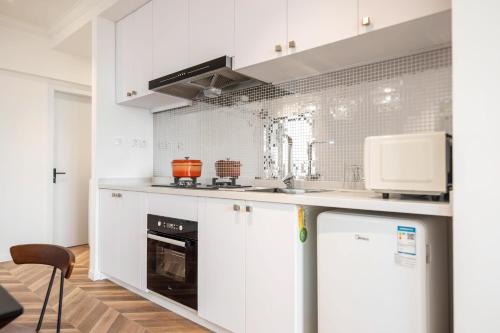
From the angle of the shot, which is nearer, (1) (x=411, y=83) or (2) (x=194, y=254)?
(1) (x=411, y=83)

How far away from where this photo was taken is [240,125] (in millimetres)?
2689

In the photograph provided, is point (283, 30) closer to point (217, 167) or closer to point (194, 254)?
point (217, 167)

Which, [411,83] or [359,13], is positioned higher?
[359,13]

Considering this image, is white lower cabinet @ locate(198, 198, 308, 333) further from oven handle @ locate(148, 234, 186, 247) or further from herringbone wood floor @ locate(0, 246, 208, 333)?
herringbone wood floor @ locate(0, 246, 208, 333)

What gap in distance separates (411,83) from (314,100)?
0.61 m

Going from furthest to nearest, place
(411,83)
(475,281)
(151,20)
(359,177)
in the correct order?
(151,20)
(359,177)
(411,83)
(475,281)

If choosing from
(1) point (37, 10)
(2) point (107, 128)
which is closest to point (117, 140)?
(2) point (107, 128)

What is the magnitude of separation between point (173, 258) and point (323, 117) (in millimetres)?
1392

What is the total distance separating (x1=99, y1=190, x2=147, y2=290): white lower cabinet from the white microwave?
177cm

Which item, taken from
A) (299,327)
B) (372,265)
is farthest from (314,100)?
(299,327)

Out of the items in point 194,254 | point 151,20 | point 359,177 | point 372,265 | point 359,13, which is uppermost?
point 151,20

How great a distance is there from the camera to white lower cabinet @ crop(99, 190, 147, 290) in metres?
2.59

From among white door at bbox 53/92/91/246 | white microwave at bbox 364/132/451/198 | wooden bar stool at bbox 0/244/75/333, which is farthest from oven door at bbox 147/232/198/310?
white door at bbox 53/92/91/246

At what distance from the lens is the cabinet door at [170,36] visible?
99.9 inches
